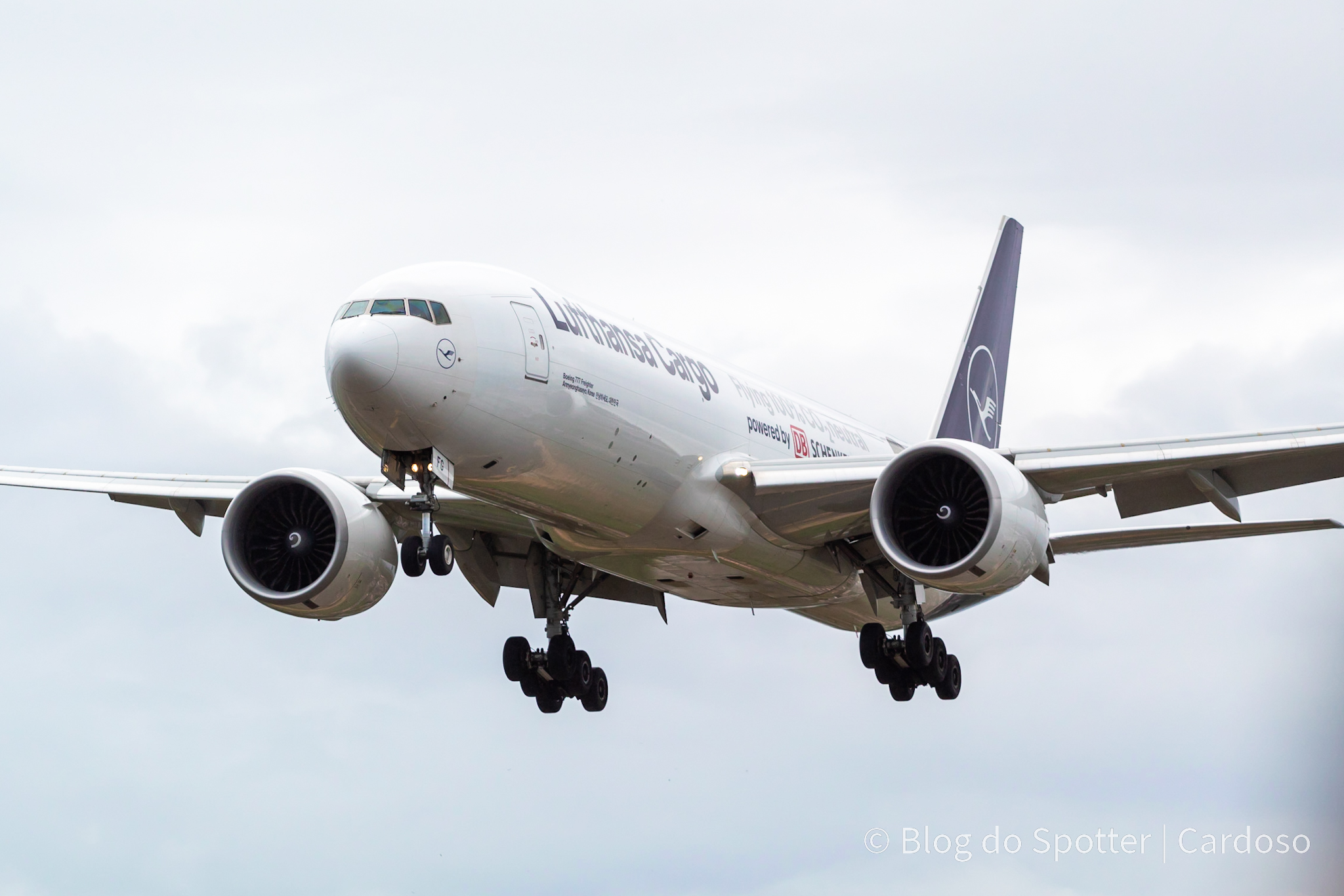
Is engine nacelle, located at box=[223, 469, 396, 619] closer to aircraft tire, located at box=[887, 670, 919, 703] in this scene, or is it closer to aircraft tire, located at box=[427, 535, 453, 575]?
aircraft tire, located at box=[427, 535, 453, 575]

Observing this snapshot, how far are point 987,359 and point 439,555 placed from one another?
19015 mm

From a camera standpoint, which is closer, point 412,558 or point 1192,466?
point 412,558

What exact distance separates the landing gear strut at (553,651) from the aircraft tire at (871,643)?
446 centimetres

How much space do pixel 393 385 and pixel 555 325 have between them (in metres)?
2.79

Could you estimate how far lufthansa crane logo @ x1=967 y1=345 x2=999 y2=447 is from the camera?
110 feet

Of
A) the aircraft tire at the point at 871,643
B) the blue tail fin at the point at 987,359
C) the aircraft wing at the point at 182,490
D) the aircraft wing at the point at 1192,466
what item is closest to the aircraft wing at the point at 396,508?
the aircraft wing at the point at 182,490

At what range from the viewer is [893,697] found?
26531 millimetres

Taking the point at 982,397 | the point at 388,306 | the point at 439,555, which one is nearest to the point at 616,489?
the point at 439,555

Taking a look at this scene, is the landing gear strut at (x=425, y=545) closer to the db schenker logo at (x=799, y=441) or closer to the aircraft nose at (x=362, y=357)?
the aircraft nose at (x=362, y=357)

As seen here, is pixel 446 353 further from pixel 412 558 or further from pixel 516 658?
pixel 516 658

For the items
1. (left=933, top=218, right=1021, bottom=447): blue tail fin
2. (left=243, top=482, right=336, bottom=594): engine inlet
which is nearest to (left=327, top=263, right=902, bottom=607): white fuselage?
(left=243, top=482, right=336, bottom=594): engine inlet

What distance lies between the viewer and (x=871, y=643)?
2650 cm

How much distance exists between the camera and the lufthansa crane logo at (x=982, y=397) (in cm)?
3356

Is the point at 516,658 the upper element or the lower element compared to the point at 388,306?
lower
